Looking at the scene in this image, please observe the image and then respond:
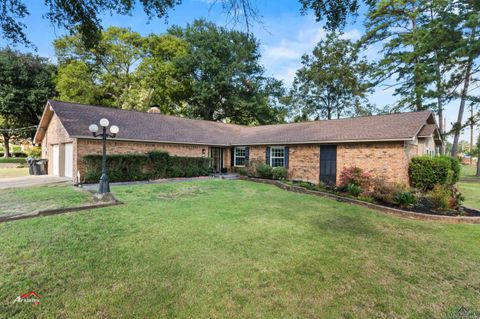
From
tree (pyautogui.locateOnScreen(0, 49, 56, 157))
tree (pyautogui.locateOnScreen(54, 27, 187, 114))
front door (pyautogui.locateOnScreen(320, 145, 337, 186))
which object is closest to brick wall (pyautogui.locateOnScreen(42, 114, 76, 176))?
tree (pyautogui.locateOnScreen(54, 27, 187, 114))

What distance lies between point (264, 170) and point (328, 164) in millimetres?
3739

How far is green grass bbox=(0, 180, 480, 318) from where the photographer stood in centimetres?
262

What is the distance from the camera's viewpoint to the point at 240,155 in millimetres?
17359

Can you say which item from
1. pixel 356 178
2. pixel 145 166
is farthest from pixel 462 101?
pixel 145 166

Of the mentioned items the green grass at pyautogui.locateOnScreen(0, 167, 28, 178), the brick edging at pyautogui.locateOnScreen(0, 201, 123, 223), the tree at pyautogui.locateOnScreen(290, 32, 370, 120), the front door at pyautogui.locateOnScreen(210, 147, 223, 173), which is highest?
the tree at pyautogui.locateOnScreen(290, 32, 370, 120)

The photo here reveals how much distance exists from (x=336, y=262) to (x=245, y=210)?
3.37m

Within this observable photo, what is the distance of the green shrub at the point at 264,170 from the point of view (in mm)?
13789

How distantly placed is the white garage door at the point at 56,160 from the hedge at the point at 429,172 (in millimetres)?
19818

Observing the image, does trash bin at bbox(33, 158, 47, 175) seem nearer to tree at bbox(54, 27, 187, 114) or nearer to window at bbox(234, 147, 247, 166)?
tree at bbox(54, 27, 187, 114)

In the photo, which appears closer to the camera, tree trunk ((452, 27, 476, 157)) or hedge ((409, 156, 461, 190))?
hedge ((409, 156, 461, 190))

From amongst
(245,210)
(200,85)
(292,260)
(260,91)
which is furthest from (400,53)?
(292,260)

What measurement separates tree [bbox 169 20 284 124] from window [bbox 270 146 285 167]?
47.7ft

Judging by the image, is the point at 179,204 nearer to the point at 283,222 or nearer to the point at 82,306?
the point at 283,222

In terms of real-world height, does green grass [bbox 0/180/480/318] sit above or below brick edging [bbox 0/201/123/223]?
below
